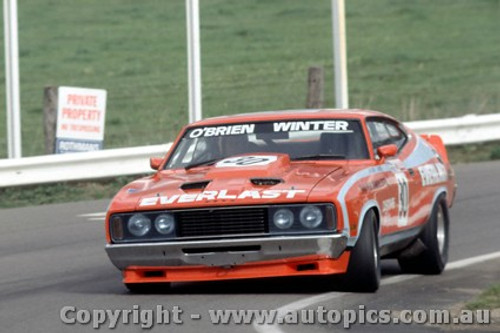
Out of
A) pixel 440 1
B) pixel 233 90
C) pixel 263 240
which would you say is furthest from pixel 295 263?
pixel 440 1

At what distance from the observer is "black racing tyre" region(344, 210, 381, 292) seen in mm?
10812

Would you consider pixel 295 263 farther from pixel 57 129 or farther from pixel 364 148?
pixel 57 129

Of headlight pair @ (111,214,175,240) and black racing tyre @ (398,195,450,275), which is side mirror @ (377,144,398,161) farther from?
headlight pair @ (111,214,175,240)

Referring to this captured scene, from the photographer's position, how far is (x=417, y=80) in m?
36.0

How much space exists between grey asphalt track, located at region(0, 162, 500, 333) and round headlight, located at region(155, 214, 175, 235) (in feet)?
1.61

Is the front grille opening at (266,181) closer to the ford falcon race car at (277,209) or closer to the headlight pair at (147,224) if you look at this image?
the ford falcon race car at (277,209)

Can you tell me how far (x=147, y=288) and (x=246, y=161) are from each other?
121 centimetres

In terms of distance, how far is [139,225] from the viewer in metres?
11.1

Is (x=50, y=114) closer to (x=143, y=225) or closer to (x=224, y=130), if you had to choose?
(x=224, y=130)

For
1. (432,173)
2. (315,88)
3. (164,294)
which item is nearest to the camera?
(164,294)

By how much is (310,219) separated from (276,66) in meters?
25.1

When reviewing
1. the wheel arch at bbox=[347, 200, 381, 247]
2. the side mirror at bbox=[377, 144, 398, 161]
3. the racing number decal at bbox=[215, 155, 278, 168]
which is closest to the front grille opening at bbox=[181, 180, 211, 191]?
the racing number decal at bbox=[215, 155, 278, 168]

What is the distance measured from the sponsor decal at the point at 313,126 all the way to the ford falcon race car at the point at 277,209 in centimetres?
1

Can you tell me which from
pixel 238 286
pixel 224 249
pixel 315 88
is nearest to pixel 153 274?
pixel 224 249
